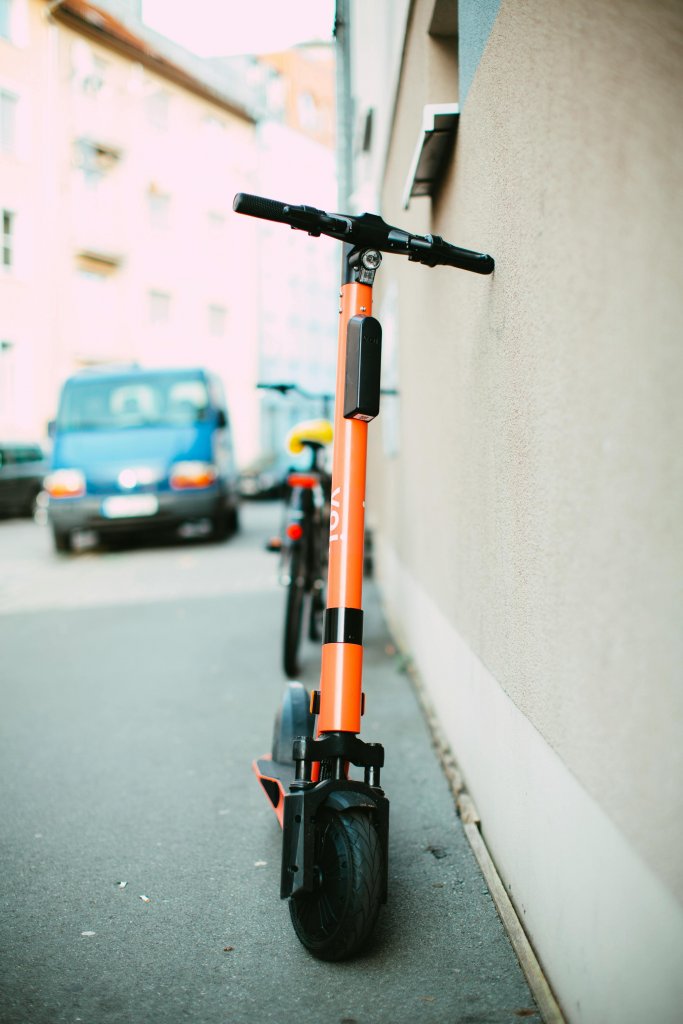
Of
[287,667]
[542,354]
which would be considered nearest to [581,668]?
[542,354]

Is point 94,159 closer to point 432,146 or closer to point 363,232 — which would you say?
point 432,146

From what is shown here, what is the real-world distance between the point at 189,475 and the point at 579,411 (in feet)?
31.4

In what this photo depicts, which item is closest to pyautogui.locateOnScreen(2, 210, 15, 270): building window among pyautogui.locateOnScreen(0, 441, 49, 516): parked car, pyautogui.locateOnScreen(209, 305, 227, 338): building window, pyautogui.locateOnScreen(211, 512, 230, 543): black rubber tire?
pyautogui.locateOnScreen(0, 441, 49, 516): parked car

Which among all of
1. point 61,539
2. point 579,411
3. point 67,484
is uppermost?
point 579,411

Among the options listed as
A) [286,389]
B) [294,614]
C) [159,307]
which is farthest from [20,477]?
[294,614]

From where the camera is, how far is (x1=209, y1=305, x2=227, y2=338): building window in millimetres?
29828

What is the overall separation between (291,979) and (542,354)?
5.22ft

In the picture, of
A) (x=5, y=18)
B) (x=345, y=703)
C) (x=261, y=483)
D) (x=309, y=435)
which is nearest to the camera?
(x=345, y=703)

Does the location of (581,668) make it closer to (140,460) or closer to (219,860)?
(219,860)

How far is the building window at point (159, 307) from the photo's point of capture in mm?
27359

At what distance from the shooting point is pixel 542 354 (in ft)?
6.55

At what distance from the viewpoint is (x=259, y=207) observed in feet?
7.13

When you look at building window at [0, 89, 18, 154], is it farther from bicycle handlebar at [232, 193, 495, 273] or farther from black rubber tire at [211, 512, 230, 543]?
bicycle handlebar at [232, 193, 495, 273]

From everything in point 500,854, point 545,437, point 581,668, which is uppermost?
point 545,437
